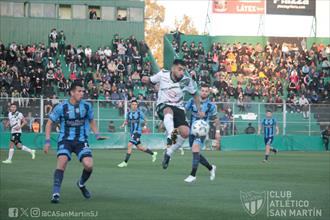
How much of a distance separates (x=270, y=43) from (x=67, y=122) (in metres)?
43.0

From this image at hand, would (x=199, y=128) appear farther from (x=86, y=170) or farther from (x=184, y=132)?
(x=86, y=170)

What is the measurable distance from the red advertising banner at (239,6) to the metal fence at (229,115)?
16.1 metres

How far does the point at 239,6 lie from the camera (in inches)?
2275

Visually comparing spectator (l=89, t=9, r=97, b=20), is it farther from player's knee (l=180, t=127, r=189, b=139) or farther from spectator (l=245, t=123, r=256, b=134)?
player's knee (l=180, t=127, r=189, b=139)

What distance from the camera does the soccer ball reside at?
17.1m

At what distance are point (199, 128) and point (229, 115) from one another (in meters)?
25.5

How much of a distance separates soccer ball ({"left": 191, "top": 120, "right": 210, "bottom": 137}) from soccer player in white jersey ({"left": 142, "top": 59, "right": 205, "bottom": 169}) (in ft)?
0.62

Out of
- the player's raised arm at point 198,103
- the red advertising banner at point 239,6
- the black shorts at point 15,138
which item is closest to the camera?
the player's raised arm at point 198,103

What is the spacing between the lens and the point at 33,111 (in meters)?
38.4

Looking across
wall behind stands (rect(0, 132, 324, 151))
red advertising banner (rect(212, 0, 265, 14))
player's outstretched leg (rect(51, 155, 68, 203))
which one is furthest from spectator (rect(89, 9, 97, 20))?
player's outstretched leg (rect(51, 155, 68, 203))

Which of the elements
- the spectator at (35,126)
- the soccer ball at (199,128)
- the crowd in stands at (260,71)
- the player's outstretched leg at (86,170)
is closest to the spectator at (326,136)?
the crowd in stands at (260,71)

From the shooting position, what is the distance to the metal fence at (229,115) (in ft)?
126

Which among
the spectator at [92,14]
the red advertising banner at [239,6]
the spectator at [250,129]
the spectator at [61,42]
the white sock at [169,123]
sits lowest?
the spectator at [250,129]

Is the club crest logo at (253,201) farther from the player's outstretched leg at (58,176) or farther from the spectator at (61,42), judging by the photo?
the spectator at (61,42)
